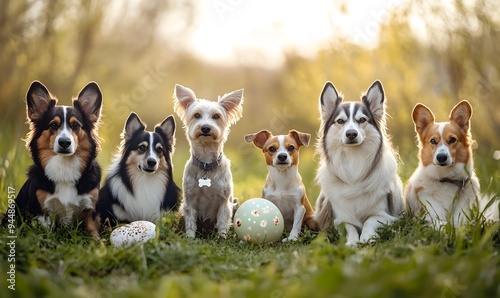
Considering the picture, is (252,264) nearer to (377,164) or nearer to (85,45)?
(377,164)

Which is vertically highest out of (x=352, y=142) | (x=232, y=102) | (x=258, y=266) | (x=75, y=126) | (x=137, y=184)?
(x=232, y=102)

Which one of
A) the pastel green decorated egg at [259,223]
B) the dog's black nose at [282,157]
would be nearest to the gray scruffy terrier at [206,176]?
the pastel green decorated egg at [259,223]

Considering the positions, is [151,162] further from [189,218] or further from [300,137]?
[300,137]

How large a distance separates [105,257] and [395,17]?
6348mm

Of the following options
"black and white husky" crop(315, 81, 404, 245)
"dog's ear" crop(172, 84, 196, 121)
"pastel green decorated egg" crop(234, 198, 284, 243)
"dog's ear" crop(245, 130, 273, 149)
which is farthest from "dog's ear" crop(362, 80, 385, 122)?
"dog's ear" crop(172, 84, 196, 121)

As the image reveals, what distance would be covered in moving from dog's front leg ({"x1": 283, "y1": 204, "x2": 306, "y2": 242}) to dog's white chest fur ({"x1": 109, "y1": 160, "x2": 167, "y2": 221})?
131cm

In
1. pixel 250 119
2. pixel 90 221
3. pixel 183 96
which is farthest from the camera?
pixel 250 119

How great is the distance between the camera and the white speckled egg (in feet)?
13.5

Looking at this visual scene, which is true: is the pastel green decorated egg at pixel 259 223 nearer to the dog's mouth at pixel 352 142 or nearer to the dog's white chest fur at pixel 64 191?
the dog's mouth at pixel 352 142

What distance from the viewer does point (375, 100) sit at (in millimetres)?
4762

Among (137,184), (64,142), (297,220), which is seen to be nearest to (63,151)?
(64,142)

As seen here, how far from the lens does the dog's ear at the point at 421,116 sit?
4.75 m

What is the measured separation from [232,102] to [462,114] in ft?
7.36

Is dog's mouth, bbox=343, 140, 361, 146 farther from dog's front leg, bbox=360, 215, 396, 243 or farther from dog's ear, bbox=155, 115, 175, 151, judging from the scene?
Result: dog's ear, bbox=155, 115, 175, 151
